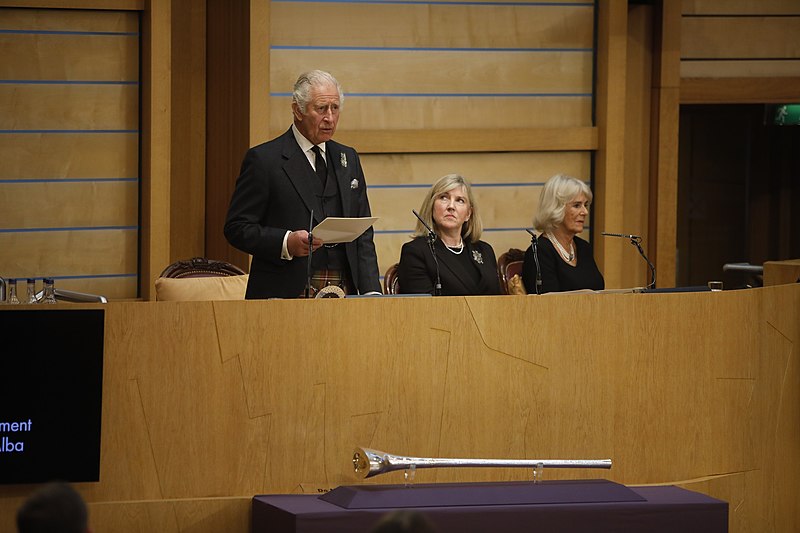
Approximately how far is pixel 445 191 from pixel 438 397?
140 centimetres

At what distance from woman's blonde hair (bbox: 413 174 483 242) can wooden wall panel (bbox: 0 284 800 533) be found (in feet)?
3.87

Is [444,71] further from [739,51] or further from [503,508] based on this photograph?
[503,508]

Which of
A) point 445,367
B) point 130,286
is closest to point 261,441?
point 445,367

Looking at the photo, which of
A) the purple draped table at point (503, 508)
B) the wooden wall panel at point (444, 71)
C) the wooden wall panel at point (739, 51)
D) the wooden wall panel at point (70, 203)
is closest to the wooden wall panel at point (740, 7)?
the wooden wall panel at point (739, 51)

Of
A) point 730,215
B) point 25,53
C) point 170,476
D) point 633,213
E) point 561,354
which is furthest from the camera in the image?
point 730,215

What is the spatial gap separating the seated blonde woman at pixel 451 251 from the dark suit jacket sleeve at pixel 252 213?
67 centimetres

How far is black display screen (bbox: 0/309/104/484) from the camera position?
157 inches

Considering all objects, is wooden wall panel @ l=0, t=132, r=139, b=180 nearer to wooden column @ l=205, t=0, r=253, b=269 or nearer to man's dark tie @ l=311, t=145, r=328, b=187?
wooden column @ l=205, t=0, r=253, b=269

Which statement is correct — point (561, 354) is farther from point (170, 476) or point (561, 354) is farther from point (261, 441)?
point (170, 476)

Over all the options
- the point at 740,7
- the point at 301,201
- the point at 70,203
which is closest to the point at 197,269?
the point at 301,201

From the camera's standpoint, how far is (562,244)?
19.5 feet

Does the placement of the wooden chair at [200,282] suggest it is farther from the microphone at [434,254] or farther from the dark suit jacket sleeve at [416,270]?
the microphone at [434,254]

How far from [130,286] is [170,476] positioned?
9.05 ft

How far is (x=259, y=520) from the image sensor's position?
414cm
